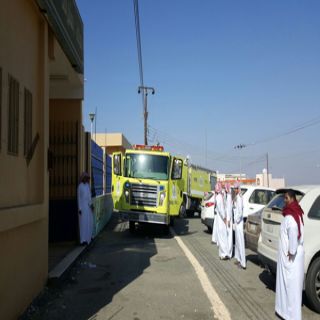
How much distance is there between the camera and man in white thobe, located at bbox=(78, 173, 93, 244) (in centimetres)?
1229

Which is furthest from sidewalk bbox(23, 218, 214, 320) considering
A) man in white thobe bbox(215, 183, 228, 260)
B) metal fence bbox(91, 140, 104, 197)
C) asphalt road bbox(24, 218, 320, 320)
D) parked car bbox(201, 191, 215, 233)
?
parked car bbox(201, 191, 215, 233)

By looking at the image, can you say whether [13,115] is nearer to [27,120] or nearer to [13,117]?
[13,117]

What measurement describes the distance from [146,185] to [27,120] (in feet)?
30.6

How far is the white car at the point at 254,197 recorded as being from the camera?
14828 mm

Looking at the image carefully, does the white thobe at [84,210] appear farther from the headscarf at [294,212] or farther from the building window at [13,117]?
the headscarf at [294,212]

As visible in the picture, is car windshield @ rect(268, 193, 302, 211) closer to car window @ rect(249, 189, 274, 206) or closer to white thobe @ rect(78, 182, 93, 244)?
white thobe @ rect(78, 182, 93, 244)

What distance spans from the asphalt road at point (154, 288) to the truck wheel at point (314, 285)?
0.15 metres

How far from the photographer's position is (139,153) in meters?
16.7

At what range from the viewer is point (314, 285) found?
7070mm

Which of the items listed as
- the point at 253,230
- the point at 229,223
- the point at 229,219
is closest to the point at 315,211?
the point at 253,230

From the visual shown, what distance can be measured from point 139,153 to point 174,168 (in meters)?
1.32

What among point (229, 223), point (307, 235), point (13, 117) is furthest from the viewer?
point (229, 223)

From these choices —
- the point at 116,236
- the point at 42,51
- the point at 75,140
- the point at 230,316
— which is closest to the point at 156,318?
the point at 230,316

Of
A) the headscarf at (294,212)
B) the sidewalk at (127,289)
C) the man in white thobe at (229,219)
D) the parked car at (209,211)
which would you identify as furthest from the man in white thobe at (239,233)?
the parked car at (209,211)
